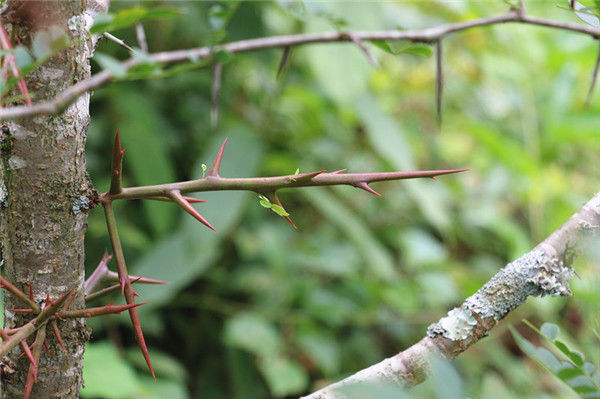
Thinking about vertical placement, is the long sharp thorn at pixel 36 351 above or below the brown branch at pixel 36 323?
below

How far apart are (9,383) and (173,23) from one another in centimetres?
110

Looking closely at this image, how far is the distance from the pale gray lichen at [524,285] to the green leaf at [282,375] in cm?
80

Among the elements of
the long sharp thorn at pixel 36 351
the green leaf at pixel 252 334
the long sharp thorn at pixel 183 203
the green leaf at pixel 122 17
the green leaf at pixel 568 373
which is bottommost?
the green leaf at pixel 252 334

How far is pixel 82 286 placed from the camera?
0.31 metres

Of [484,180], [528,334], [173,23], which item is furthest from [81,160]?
[484,180]

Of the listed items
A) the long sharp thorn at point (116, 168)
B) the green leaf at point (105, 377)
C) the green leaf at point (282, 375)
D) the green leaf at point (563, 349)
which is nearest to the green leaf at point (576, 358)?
the green leaf at point (563, 349)

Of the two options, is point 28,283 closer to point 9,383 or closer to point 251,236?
point 9,383

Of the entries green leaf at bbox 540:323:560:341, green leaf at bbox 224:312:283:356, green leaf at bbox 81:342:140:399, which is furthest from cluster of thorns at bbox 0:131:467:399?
green leaf at bbox 224:312:283:356

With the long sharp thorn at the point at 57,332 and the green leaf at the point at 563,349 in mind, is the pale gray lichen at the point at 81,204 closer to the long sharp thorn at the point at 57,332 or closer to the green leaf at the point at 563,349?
the long sharp thorn at the point at 57,332

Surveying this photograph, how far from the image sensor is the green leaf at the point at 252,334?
1.04 meters

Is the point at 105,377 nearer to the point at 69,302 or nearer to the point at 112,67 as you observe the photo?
the point at 69,302

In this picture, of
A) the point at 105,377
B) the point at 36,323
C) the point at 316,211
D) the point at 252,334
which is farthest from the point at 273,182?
the point at 316,211

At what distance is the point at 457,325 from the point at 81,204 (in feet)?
0.76

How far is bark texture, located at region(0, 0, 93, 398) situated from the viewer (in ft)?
0.88
